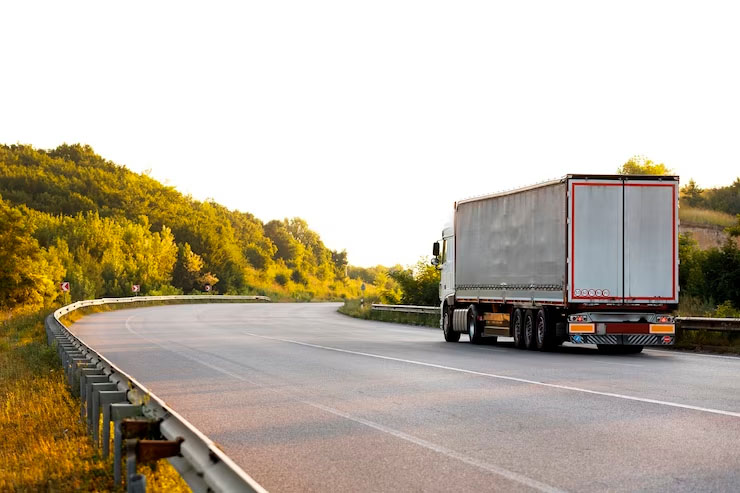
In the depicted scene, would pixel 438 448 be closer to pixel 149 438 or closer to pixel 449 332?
pixel 149 438

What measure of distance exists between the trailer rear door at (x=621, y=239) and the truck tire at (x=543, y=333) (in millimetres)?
1209

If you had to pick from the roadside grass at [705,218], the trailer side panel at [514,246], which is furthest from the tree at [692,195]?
the trailer side panel at [514,246]

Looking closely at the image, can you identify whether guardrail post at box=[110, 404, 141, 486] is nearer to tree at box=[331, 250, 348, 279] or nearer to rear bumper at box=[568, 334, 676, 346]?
rear bumper at box=[568, 334, 676, 346]

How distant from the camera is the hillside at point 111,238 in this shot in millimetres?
66225

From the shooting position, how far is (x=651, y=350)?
24.6m

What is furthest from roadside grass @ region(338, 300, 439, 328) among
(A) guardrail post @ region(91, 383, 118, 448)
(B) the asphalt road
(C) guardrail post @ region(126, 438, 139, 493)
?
(C) guardrail post @ region(126, 438, 139, 493)

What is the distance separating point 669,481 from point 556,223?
50.2ft

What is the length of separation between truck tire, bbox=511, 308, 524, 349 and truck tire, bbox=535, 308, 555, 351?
839mm

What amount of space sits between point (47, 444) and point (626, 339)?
1507 centimetres

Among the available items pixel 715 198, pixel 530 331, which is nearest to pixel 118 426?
pixel 530 331

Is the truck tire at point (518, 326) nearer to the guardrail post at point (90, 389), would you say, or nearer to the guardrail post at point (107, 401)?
the guardrail post at point (90, 389)

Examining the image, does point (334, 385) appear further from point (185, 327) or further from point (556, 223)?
point (185, 327)

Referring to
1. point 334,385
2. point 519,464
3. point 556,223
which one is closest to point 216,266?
point 556,223

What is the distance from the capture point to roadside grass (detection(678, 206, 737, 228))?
54.9m
